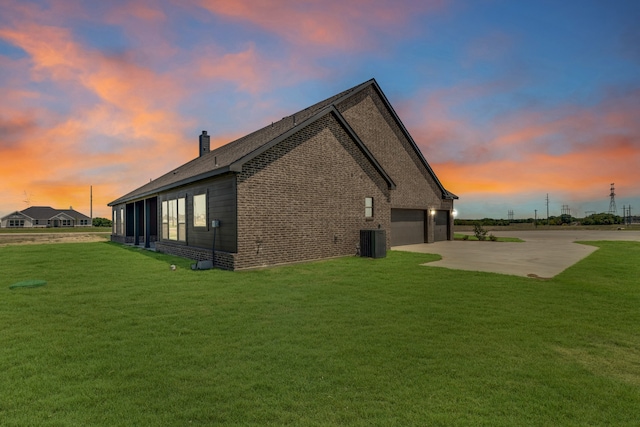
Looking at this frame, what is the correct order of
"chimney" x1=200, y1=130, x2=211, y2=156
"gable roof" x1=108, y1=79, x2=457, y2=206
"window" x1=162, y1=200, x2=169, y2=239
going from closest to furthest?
1. "gable roof" x1=108, y1=79, x2=457, y2=206
2. "window" x1=162, y1=200, x2=169, y2=239
3. "chimney" x1=200, y1=130, x2=211, y2=156

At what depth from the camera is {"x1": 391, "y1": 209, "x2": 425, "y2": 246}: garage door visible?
22250 mm

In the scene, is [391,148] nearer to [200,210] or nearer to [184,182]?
[200,210]

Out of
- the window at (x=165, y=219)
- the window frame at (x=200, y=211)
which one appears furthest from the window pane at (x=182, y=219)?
the window at (x=165, y=219)

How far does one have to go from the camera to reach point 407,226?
23219 millimetres

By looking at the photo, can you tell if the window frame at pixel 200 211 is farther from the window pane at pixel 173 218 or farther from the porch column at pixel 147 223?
the porch column at pixel 147 223

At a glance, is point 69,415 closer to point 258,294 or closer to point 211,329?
point 211,329

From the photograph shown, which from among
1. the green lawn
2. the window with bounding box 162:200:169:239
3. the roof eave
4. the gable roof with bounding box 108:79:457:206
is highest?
the gable roof with bounding box 108:79:457:206

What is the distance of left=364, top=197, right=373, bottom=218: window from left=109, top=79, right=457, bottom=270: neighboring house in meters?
0.01

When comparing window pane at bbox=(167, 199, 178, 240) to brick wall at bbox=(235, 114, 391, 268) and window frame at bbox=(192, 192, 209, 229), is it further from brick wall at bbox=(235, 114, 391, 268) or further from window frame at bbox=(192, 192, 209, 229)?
brick wall at bbox=(235, 114, 391, 268)

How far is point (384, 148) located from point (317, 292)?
16.6 meters

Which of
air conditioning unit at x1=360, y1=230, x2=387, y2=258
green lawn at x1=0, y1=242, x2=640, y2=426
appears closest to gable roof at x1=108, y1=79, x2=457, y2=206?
air conditioning unit at x1=360, y1=230, x2=387, y2=258

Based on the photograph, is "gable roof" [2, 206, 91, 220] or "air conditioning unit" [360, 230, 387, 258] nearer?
"air conditioning unit" [360, 230, 387, 258]

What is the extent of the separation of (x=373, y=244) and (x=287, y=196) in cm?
485

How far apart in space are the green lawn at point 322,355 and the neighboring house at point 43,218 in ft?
364
